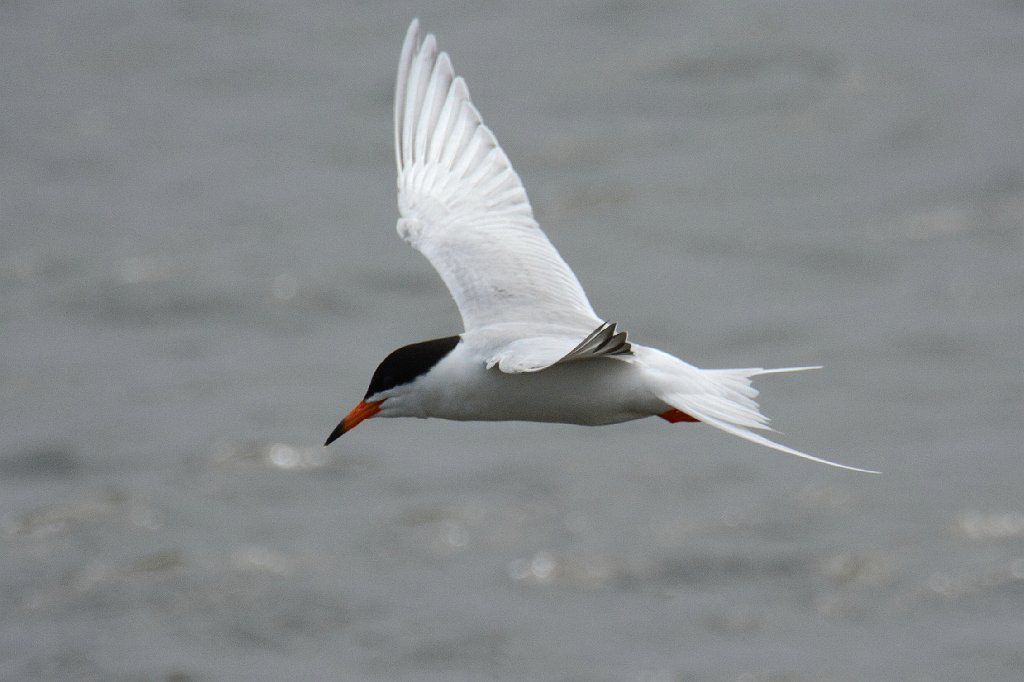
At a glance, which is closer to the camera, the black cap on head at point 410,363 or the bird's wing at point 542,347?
the bird's wing at point 542,347

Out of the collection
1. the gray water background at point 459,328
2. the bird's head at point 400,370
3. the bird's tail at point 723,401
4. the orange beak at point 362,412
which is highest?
the bird's head at point 400,370

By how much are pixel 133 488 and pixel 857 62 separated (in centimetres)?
804

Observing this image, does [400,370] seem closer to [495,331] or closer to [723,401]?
[495,331]

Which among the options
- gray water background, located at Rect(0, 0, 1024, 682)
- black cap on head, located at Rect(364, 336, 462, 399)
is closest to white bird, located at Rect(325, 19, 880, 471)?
black cap on head, located at Rect(364, 336, 462, 399)

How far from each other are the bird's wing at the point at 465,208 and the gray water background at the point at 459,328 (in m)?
4.18

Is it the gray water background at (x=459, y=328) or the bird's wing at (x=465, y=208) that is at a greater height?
the bird's wing at (x=465, y=208)

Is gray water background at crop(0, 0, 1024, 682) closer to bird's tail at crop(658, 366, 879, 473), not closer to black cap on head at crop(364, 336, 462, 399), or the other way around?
bird's tail at crop(658, 366, 879, 473)

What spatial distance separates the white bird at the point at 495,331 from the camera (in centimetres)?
554

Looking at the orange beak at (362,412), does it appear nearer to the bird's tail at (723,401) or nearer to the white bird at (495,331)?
the white bird at (495,331)

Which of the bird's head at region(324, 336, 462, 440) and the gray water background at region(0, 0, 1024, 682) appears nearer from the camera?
the bird's head at region(324, 336, 462, 440)

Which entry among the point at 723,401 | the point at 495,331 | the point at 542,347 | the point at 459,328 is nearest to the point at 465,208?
the point at 495,331

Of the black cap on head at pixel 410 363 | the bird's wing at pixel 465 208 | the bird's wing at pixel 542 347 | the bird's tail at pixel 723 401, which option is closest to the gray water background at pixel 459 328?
the bird's wing at pixel 465 208

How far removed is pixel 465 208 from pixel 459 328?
5.71m

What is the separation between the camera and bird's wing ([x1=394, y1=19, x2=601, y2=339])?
6484 mm
